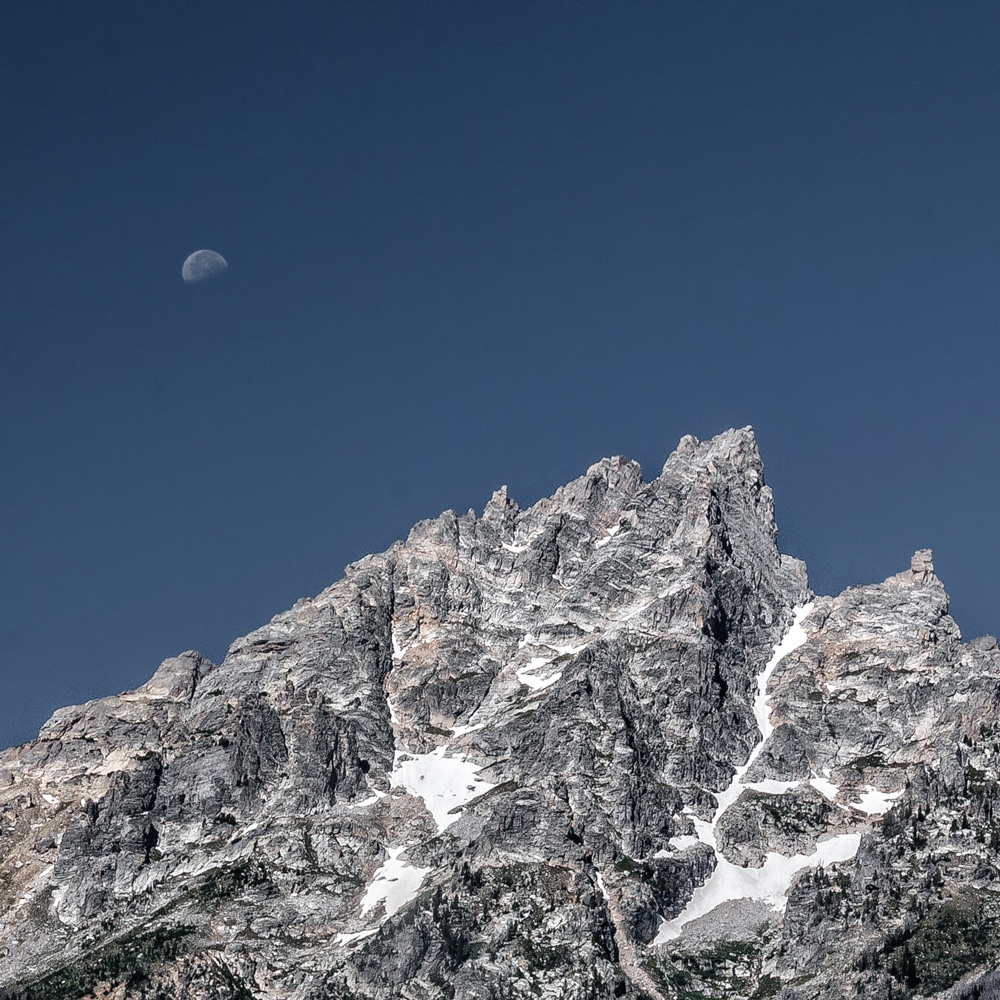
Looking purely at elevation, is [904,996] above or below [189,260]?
below

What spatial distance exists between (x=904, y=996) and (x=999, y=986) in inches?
492

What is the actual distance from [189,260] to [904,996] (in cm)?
13756

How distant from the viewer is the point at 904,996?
198 metres

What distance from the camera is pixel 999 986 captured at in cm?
19688

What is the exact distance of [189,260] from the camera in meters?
196

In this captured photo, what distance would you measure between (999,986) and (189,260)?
476 ft

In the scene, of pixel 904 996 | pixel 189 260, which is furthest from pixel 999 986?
pixel 189 260

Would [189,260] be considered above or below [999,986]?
above

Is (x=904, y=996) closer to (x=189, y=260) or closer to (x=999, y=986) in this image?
(x=999, y=986)
